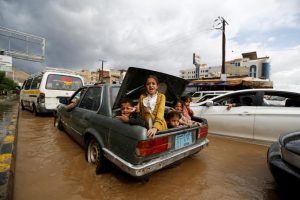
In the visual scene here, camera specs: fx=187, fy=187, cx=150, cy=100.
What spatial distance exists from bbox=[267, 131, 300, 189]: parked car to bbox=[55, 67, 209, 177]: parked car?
45.4 inches

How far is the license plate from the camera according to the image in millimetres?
2748

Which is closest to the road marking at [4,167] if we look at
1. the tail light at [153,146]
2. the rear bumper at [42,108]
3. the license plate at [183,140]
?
the tail light at [153,146]

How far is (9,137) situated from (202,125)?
4.71 meters

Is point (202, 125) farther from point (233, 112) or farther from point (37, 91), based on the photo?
point (37, 91)

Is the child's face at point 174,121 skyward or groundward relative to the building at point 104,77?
groundward

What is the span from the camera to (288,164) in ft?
6.73

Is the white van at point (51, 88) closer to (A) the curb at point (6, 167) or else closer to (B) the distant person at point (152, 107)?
(A) the curb at point (6, 167)

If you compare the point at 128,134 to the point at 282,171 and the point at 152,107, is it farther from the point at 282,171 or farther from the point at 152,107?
the point at 282,171

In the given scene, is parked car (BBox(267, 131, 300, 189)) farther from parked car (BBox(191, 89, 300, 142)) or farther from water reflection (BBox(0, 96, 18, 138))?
water reflection (BBox(0, 96, 18, 138))

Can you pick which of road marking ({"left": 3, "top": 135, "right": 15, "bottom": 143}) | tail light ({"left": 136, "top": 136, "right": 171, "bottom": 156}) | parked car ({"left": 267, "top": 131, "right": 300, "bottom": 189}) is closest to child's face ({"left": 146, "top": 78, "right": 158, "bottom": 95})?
tail light ({"left": 136, "top": 136, "right": 171, "bottom": 156})

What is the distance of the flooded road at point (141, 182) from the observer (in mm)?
2539

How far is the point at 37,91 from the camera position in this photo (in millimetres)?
7828

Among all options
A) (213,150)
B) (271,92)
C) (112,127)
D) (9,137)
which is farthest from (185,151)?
(9,137)

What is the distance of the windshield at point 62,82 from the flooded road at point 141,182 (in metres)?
3.87
